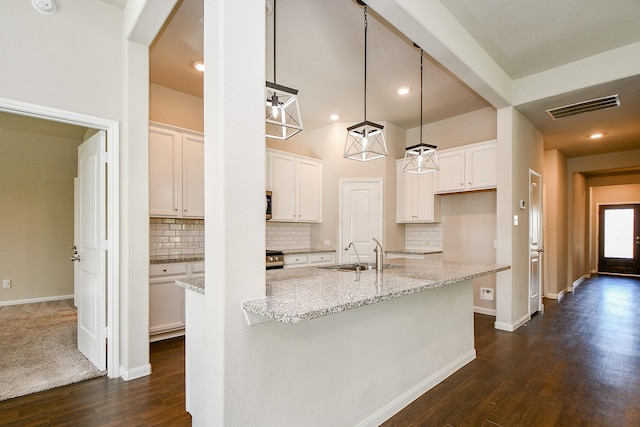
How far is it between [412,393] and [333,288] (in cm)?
125

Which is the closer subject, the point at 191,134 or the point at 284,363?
the point at 284,363

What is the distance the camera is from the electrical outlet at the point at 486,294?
492 centimetres

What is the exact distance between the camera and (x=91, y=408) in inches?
92.9

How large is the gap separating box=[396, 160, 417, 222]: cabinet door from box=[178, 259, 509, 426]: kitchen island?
2703mm

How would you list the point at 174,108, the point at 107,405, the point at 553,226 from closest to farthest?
the point at 107,405
the point at 174,108
the point at 553,226

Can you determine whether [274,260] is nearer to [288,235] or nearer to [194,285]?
[288,235]

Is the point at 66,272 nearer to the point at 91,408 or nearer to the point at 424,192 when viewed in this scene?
the point at 91,408

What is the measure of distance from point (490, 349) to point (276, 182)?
11.3 ft

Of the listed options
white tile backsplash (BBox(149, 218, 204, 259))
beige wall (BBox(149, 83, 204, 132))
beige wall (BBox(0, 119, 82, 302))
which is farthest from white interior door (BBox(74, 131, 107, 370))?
beige wall (BBox(0, 119, 82, 302))

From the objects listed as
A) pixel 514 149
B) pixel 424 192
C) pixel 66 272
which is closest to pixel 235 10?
pixel 514 149

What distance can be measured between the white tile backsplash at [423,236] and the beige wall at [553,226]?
2.29m

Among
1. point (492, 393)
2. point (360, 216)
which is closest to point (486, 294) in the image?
point (360, 216)

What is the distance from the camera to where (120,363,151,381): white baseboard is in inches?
109

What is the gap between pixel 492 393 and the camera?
2607mm
